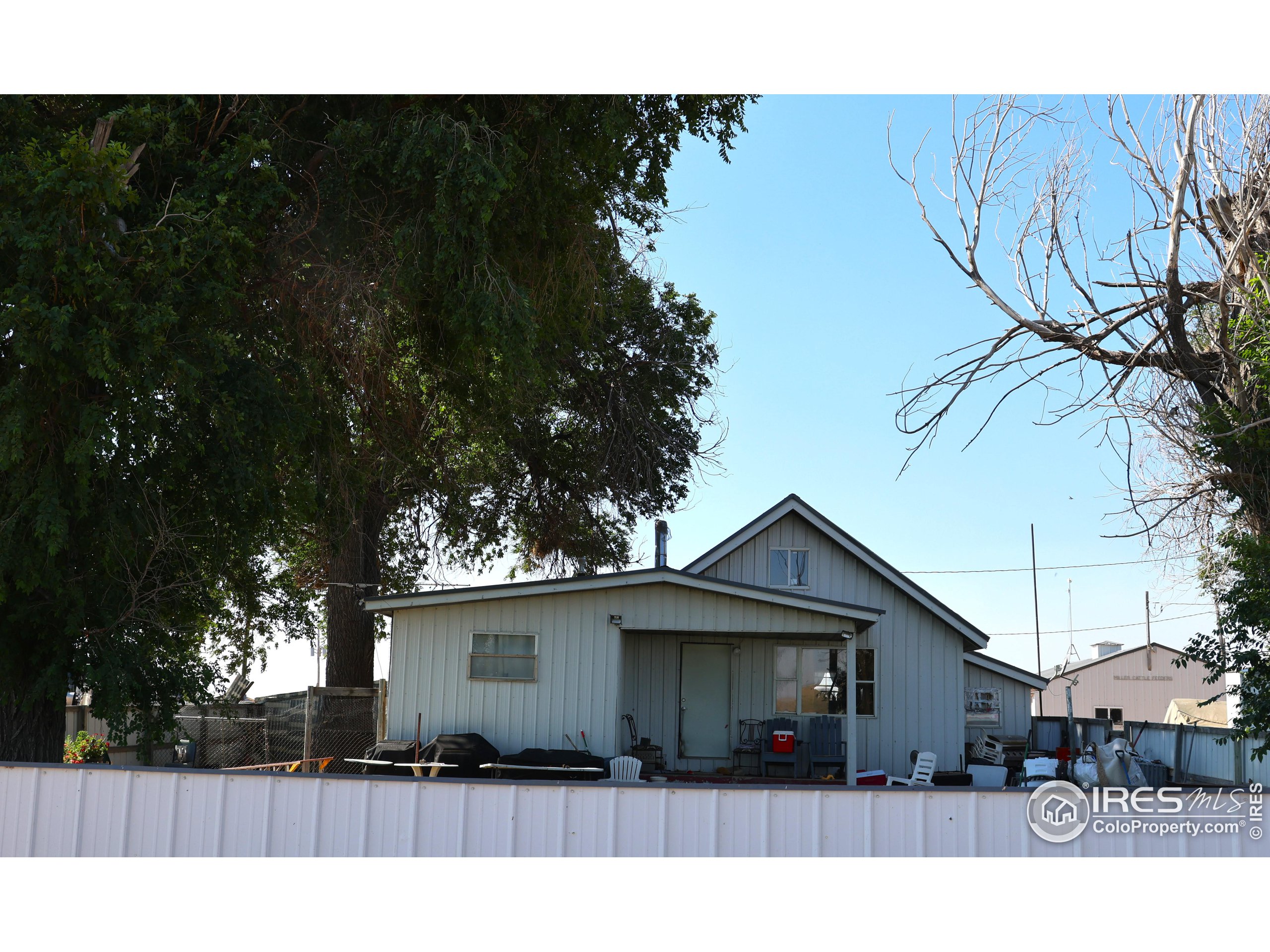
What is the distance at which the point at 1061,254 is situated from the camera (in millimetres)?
12289

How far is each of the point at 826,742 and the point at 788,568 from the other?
11.3 feet

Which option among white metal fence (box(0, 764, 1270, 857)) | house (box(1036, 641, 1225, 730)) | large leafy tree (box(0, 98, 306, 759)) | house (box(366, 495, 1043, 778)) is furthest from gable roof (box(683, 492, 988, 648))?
house (box(1036, 641, 1225, 730))

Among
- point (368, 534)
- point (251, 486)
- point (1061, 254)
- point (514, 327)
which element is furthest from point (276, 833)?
point (368, 534)

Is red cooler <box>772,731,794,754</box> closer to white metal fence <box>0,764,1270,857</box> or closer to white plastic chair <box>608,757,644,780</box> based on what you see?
white plastic chair <box>608,757,644,780</box>

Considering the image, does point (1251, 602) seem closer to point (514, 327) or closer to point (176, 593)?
point (514, 327)

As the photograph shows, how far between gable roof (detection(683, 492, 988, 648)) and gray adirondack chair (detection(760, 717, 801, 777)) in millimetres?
3053

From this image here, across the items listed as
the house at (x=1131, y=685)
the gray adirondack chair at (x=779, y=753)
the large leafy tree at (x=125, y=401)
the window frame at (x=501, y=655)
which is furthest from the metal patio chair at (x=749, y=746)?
the house at (x=1131, y=685)

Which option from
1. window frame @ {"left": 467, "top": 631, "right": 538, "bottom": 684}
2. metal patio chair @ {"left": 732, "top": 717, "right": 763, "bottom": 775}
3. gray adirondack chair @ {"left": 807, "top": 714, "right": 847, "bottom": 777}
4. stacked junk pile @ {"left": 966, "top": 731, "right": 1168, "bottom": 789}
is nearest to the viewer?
stacked junk pile @ {"left": 966, "top": 731, "right": 1168, "bottom": 789}

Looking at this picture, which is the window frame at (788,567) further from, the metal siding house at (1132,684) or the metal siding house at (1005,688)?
the metal siding house at (1132,684)

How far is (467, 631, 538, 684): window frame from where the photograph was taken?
15.0 meters

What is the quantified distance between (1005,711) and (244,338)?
57.0 ft

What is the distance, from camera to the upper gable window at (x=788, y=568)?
1938cm

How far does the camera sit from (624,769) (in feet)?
45.7

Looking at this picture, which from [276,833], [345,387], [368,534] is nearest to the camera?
[276,833]
